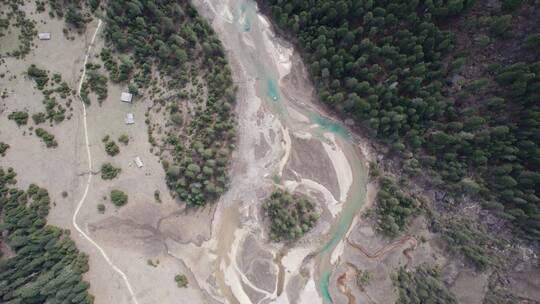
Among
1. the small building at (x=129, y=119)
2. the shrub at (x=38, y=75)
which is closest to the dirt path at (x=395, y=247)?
the small building at (x=129, y=119)

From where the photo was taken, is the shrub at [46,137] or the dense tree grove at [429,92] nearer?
the dense tree grove at [429,92]

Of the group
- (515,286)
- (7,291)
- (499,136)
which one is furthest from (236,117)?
(515,286)

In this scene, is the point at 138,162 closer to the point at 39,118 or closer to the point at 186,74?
the point at 186,74

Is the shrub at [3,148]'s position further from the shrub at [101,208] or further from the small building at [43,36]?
the small building at [43,36]

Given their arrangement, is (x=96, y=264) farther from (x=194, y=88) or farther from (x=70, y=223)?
(x=194, y=88)

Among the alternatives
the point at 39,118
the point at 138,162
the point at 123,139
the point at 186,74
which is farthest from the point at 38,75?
the point at 186,74

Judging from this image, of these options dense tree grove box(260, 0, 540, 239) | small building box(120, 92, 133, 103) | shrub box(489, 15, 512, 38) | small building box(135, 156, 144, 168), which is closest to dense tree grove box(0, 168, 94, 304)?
small building box(135, 156, 144, 168)
